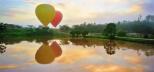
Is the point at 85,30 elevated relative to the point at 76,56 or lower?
elevated

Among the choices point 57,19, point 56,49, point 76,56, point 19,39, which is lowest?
point 76,56

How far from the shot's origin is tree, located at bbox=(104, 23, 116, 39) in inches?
194

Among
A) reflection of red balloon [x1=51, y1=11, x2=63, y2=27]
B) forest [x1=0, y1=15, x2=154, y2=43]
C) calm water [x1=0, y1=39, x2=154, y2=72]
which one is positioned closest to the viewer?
calm water [x1=0, y1=39, x2=154, y2=72]

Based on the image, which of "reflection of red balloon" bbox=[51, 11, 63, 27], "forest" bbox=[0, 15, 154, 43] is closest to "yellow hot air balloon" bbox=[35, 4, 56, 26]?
"reflection of red balloon" bbox=[51, 11, 63, 27]

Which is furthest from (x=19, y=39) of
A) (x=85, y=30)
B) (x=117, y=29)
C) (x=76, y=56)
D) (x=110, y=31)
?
(x=117, y=29)

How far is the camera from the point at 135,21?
4.98m

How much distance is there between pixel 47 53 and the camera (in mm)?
4785

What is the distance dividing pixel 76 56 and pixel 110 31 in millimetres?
613

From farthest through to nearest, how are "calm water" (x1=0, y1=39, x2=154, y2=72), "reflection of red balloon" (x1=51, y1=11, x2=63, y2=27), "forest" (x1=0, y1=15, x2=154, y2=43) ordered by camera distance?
"forest" (x1=0, y1=15, x2=154, y2=43), "reflection of red balloon" (x1=51, y1=11, x2=63, y2=27), "calm water" (x1=0, y1=39, x2=154, y2=72)

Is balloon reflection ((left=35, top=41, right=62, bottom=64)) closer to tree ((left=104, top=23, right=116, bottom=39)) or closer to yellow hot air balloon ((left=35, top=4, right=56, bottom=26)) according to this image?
yellow hot air balloon ((left=35, top=4, right=56, bottom=26))

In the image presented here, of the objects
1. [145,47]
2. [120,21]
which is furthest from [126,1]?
[145,47]

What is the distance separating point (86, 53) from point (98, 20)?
20.2 inches

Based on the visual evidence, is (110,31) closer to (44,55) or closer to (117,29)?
(117,29)

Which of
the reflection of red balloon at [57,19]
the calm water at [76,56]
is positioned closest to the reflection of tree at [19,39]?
the calm water at [76,56]
